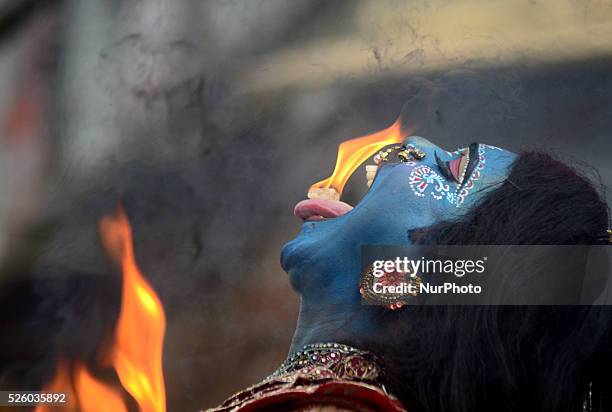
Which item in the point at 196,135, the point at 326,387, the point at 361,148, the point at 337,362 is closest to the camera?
the point at 326,387

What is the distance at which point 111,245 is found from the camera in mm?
2098

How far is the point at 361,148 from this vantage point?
6.45 ft

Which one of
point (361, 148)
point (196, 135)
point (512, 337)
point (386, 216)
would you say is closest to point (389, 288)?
point (386, 216)

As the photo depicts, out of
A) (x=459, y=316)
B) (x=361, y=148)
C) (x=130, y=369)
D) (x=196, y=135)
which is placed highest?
(x=196, y=135)

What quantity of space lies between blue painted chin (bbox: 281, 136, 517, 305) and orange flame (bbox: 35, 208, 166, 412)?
0.66 m

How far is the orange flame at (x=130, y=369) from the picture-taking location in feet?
6.67

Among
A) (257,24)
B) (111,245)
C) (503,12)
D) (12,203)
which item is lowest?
(111,245)

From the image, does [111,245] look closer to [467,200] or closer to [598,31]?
[467,200]

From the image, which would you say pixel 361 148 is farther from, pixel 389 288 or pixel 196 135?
pixel 389 288

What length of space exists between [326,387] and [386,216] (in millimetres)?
357

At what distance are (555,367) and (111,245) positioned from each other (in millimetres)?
1181

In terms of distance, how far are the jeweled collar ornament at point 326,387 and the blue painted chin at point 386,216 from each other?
0.11 metres

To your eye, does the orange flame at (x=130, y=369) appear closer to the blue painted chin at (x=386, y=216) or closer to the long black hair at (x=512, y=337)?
the blue painted chin at (x=386, y=216)

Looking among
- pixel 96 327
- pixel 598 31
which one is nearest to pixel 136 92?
pixel 96 327
